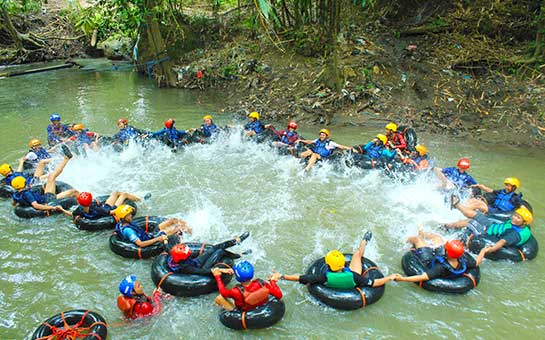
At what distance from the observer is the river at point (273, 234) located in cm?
505

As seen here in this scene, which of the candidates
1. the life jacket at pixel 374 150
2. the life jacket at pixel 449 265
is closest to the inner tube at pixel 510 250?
the life jacket at pixel 449 265

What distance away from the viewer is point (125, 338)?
16.0 feet

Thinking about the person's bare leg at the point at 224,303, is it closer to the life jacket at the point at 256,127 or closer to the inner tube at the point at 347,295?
the inner tube at the point at 347,295

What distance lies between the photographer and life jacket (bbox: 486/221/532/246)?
5.99 meters

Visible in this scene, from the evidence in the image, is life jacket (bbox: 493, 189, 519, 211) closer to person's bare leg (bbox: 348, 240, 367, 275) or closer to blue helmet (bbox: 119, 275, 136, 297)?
person's bare leg (bbox: 348, 240, 367, 275)

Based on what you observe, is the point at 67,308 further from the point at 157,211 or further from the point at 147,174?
the point at 147,174

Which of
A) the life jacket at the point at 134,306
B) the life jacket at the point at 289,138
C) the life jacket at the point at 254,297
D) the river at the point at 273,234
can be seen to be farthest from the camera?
the life jacket at the point at 289,138

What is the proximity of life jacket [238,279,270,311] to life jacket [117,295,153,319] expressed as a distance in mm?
1324

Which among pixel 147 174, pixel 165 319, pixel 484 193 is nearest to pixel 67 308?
pixel 165 319

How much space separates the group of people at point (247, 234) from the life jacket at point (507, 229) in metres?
0.01

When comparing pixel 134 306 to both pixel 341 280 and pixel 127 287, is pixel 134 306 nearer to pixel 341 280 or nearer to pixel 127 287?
pixel 127 287

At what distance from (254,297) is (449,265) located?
287 cm

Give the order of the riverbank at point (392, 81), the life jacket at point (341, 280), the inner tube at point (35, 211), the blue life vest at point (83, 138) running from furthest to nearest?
the riverbank at point (392, 81)
the blue life vest at point (83, 138)
the inner tube at point (35, 211)
the life jacket at point (341, 280)

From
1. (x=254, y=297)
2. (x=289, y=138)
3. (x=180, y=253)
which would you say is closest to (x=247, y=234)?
(x=180, y=253)
